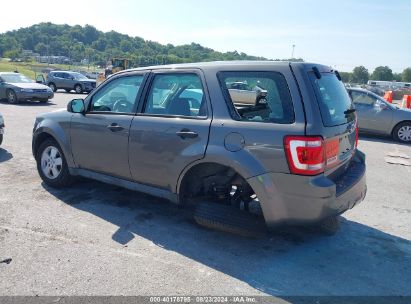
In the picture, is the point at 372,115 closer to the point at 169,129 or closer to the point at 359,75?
the point at 169,129

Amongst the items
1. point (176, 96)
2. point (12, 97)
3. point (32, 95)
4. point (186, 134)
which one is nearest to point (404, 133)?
point (176, 96)

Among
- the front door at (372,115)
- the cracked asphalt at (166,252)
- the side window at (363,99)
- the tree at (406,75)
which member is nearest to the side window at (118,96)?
the cracked asphalt at (166,252)

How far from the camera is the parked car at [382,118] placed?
35.8 ft

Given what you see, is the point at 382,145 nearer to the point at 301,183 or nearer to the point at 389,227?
the point at 389,227

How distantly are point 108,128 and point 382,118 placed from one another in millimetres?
9354

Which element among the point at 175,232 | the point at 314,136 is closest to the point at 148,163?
the point at 175,232

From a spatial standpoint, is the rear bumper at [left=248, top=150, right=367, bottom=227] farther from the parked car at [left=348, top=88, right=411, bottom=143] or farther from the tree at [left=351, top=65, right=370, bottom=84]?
the tree at [left=351, top=65, right=370, bottom=84]

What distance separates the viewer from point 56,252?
3.48 m

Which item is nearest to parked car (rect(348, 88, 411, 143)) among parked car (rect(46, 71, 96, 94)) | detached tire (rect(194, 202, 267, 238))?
detached tire (rect(194, 202, 267, 238))

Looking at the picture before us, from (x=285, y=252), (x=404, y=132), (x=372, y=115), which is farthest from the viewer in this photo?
(x=372, y=115)

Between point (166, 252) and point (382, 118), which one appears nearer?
point (166, 252)

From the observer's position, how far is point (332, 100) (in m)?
3.57

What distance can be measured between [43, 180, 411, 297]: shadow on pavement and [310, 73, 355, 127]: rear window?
1.33 meters

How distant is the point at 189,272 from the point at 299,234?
1.49 meters
